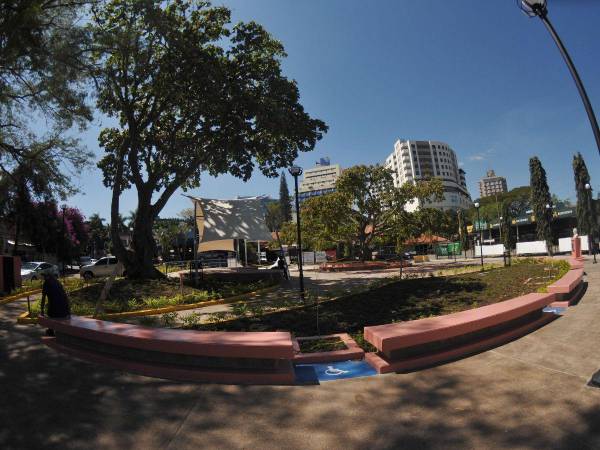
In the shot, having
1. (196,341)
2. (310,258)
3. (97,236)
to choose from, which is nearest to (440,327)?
(196,341)

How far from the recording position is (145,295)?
13.4 meters

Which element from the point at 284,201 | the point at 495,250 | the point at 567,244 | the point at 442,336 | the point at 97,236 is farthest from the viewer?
the point at 284,201

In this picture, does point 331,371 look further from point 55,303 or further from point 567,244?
point 567,244

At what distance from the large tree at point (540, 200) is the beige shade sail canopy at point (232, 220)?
3233 centimetres

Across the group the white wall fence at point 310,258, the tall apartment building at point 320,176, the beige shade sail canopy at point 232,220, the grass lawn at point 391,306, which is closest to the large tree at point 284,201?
the tall apartment building at point 320,176

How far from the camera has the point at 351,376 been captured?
481cm

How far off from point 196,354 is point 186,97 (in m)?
13.8

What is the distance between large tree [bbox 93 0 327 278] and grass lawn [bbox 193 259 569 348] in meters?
9.30

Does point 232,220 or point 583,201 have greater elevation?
point 583,201

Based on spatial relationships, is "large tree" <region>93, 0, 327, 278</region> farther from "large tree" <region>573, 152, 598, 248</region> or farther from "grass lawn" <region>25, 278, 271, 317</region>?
"large tree" <region>573, 152, 598, 248</region>

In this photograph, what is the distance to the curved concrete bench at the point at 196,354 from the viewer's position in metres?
4.66

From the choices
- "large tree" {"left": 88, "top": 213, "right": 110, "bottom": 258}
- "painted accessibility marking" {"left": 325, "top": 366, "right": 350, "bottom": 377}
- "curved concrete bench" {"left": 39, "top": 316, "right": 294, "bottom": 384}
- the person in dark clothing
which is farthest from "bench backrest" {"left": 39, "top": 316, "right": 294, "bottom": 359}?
"large tree" {"left": 88, "top": 213, "right": 110, "bottom": 258}

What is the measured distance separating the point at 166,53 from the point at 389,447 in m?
16.6

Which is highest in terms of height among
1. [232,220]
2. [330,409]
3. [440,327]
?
[232,220]
